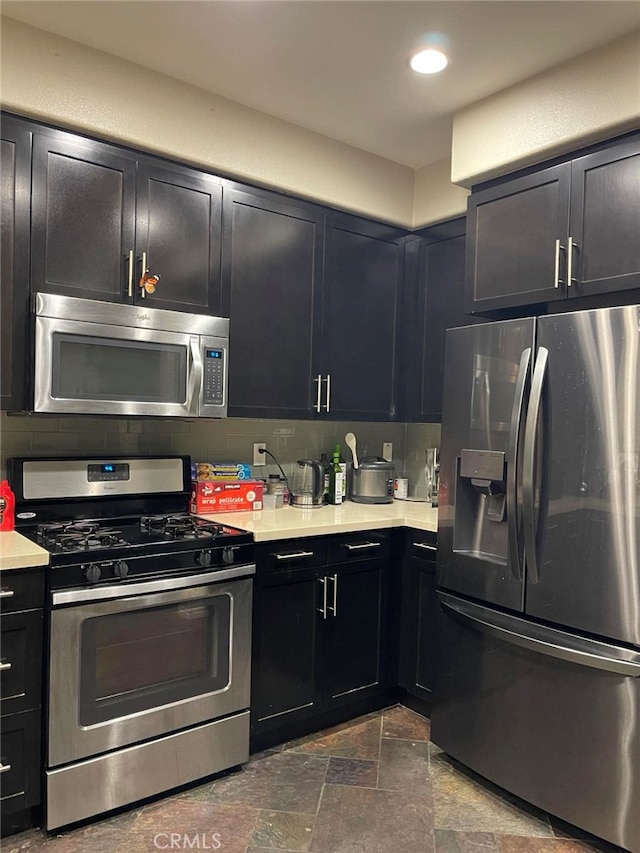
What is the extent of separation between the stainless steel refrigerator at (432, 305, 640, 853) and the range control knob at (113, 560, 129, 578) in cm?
120

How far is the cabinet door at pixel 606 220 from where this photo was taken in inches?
83.2

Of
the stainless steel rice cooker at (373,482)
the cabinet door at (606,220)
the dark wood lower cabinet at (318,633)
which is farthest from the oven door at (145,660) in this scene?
the cabinet door at (606,220)

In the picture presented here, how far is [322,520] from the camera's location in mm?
2756

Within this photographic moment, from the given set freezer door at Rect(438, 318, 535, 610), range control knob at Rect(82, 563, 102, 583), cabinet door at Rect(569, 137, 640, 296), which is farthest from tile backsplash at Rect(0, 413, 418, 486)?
cabinet door at Rect(569, 137, 640, 296)

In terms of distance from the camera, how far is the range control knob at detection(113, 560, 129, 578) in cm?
211

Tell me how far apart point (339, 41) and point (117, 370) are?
4.61ft

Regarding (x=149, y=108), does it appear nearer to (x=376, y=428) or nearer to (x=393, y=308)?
(x=393, y=308)

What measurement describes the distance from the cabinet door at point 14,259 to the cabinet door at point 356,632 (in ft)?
4.72

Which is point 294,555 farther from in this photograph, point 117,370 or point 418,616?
Answer: point 117,370

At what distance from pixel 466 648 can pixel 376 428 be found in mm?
1575

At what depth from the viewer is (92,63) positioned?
2.31 metres

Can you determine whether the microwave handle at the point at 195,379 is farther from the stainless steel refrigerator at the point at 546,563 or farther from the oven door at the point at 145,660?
the stainless steel refrigerator at the point at 546,563

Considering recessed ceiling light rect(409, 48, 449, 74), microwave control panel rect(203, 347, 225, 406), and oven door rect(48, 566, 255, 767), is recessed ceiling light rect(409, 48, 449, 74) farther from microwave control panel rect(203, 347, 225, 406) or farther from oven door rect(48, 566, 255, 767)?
oven door rect(48, 566, 255, 767)

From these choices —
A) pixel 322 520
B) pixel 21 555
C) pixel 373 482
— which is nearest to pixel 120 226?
pixel 21 555
